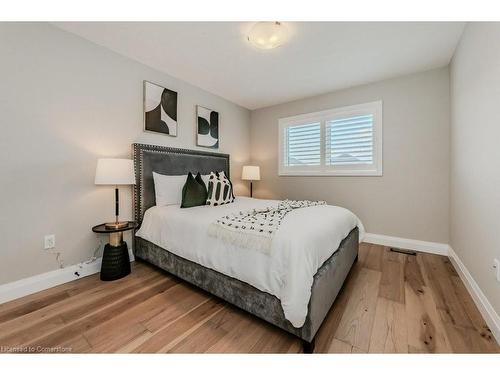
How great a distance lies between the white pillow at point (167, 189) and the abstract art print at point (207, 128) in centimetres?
91

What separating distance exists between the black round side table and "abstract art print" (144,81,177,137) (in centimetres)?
128

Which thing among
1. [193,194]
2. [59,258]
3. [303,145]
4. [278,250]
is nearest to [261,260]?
[278,250]

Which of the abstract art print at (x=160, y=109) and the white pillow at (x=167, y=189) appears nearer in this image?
the white pillow at (x=167, y=189)

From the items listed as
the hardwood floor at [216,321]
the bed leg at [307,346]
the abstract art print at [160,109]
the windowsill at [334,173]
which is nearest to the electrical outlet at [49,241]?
the hardwood floor at [216,321]

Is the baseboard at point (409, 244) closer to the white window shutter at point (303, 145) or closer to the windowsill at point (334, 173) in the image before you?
the windowsill at point (334, 173)

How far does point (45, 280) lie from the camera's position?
6.13ft

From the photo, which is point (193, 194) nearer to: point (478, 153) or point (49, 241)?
point (49, 241)

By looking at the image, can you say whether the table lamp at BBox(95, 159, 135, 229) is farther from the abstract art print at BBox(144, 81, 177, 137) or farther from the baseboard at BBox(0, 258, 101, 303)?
the abstract art print at BBox(144, 81, 177, 137)

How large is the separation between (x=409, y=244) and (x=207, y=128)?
3.40 metres

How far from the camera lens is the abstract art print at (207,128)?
10.7 ft

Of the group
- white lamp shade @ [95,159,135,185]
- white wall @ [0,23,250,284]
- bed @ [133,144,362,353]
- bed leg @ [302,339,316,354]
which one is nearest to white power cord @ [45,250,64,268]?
white wall @ [0,23,250,284]

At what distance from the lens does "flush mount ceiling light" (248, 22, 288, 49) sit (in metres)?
1.78

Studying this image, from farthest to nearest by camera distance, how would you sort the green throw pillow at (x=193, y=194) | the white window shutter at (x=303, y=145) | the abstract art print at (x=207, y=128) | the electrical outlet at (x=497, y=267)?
the white window shutter at (x=303, y=145), the abstract art print at (x=207, y=128), the green throw pillow at (x=193, y=194), the electrical outlet at (x=497, y=267)
